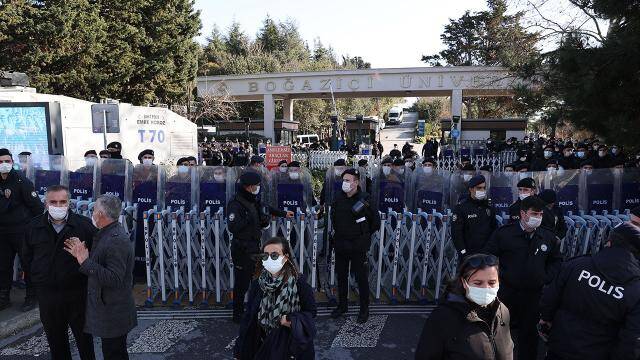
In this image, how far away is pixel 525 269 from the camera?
13.7ft

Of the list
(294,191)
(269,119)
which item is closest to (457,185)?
(294,191)

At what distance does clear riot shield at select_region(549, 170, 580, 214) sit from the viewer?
264 inches

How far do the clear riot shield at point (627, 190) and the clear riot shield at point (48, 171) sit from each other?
8799 mm

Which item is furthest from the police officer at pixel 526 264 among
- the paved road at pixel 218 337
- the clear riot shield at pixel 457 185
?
the clear riot shield at pixel 457 185

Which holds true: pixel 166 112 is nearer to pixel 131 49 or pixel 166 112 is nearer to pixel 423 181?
pixel 423 181

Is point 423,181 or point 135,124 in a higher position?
point 135,124

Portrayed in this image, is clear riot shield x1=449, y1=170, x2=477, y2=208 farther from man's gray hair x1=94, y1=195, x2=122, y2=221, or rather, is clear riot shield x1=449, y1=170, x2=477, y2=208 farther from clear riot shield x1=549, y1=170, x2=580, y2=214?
man's gray hair x1=94, y1=195, x2=122, y2=221

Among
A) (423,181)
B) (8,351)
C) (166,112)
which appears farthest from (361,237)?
(166,112)

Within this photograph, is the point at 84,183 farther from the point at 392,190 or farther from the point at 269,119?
the point at 269,119

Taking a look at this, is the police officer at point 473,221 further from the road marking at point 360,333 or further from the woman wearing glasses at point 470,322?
the woman wearing glasses at point 470,322

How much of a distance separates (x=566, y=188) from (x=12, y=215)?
7.79 metres

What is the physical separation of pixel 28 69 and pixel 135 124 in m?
12.5

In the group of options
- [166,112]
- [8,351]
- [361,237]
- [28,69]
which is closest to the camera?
[8,351]

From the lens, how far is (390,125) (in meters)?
77.7
